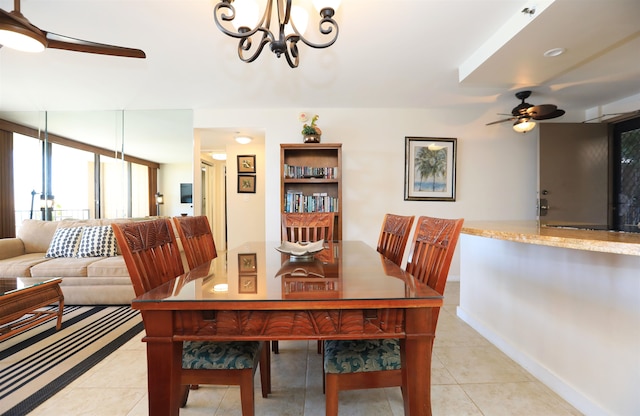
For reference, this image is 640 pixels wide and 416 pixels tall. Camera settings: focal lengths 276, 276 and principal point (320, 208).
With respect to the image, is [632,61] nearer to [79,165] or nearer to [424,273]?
[424,273]

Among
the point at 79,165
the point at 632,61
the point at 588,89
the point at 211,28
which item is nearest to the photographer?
the point at 211,28

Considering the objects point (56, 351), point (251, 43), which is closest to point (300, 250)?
point (251, 43)

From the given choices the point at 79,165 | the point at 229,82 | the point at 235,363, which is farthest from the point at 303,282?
the point at 79,165

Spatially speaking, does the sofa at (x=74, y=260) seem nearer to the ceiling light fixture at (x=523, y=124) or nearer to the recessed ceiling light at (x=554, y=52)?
the recessed ceiling light at (x=554, y=52)

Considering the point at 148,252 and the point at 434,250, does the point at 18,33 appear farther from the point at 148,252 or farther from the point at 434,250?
the point at 434,250

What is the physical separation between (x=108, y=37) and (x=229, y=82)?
1.07 metres

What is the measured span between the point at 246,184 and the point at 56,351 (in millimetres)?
3418

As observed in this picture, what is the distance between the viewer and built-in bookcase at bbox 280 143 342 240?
354 centimetres

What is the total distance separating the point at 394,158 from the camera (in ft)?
12.8

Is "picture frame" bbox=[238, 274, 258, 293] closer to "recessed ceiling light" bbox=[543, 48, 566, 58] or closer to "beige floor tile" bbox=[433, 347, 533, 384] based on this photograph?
"beige floor tile" bbox=[433, 347, 533, 384]

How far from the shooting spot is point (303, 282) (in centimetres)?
103

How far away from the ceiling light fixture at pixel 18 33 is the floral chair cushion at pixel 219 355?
1826 mm

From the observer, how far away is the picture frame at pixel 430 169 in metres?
3.89

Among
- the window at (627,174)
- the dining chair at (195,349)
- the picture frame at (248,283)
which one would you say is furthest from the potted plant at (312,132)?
the window at (627,174)
